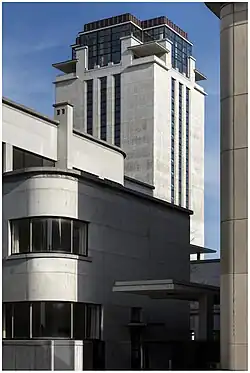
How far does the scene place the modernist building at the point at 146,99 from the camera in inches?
4877

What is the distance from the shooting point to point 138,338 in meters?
32.4

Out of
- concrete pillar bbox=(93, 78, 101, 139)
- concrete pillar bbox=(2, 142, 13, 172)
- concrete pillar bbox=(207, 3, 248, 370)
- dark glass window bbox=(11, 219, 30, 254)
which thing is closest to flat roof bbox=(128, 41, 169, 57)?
concrete pillar bbox=(93, 78, 101, 139)

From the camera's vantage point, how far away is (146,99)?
412 feet

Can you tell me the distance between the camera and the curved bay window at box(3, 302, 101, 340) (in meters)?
28.3

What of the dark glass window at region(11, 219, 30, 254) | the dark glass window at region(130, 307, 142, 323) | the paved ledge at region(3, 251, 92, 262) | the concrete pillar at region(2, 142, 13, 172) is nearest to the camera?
the paved ledge at region(3, 251, 92, 262)

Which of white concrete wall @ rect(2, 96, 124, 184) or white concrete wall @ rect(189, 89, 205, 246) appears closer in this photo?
white concrete wall @ rect(2, 96, 124, 184)

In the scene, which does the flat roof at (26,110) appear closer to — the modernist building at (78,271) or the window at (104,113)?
the modernist building at (78,271)

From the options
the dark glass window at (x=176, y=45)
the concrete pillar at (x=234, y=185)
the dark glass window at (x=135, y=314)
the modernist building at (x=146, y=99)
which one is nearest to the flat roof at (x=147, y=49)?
the modernist building at (x=146, y=99)

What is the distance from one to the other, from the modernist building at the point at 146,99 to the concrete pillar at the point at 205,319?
3276 inches

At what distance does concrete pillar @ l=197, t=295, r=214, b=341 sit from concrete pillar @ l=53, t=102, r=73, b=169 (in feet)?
33.7

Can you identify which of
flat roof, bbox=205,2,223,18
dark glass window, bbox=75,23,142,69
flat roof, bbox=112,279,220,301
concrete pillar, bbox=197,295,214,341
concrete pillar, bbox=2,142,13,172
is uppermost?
dark glass window, bbox=75,23,142,69

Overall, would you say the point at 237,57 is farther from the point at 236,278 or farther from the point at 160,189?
the point at 160,189

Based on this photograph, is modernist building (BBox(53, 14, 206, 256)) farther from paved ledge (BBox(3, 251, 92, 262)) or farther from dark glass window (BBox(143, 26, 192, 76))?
paved ledge (BBox(3, 251, 92, 262))

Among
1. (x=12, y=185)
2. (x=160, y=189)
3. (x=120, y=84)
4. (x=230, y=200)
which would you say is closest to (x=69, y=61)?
(x=120, y=84)
